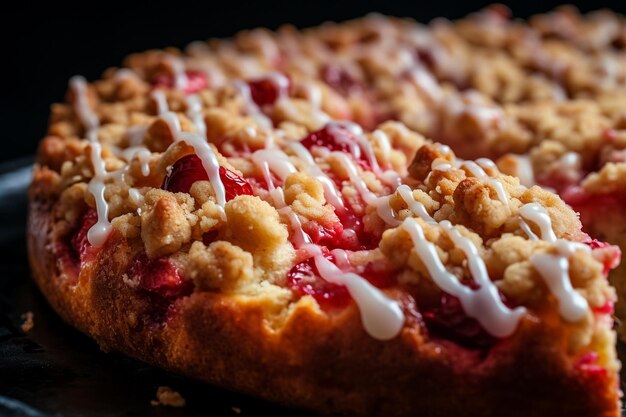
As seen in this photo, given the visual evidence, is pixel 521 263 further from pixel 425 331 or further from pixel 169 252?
pixel 169 252

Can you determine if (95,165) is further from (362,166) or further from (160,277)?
(362,166)

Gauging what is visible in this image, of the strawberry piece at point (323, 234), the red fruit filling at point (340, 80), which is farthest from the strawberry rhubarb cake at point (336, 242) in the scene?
the red fruit filling at point (340, 80)

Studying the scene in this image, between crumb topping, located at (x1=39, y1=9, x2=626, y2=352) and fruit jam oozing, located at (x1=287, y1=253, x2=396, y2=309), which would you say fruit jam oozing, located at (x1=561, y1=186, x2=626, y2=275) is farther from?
fruit jam oozing, located at (x1=287, y1=253, x2=396, y2=309)

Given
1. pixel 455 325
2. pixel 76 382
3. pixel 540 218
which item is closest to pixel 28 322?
pixel 76 382

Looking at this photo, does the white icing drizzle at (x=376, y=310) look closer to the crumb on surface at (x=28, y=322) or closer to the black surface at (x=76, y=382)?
the black surface at (x=76, y=382)

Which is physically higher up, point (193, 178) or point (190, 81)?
point (190, 81)

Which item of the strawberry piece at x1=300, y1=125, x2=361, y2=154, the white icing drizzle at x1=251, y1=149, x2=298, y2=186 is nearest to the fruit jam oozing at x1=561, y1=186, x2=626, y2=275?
the strawberry piece at x1=300, y1=125, x2=361, y2=154
